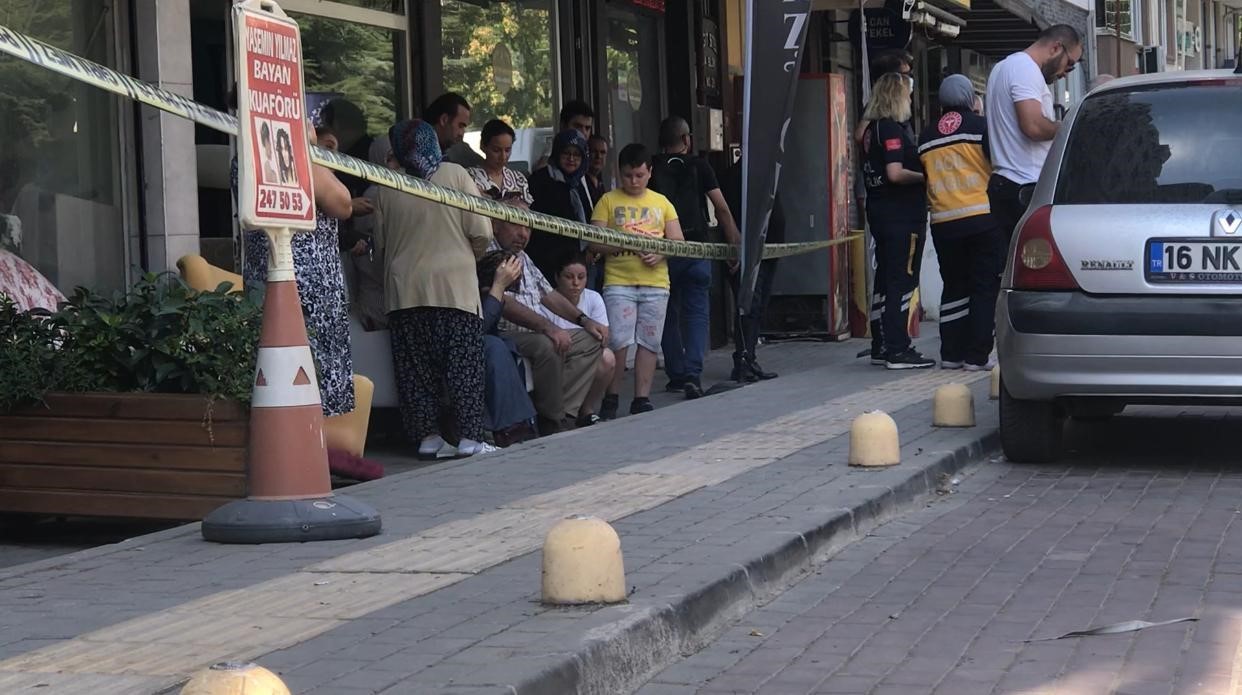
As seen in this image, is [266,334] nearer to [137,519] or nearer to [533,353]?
[137,519]

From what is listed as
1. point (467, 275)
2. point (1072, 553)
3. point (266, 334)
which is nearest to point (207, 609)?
point (266, 334)

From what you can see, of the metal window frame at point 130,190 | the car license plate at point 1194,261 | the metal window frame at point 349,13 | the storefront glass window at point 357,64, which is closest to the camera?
the car license plate at point 1194,261

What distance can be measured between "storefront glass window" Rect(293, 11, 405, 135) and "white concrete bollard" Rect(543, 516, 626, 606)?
611 cm

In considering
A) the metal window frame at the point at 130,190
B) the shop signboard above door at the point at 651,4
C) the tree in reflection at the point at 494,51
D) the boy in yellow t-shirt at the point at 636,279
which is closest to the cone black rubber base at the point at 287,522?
the metal window frame at the point at 130,190

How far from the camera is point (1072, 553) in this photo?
646cm

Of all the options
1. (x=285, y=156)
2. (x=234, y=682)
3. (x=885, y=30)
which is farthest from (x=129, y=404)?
(x=885, y=30)

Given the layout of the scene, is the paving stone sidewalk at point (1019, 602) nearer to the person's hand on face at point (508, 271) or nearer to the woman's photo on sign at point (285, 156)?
the woman's photo on sign at point (285, 156)

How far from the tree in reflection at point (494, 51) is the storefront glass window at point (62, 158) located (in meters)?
3.38

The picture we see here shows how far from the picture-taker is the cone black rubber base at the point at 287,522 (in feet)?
20.3

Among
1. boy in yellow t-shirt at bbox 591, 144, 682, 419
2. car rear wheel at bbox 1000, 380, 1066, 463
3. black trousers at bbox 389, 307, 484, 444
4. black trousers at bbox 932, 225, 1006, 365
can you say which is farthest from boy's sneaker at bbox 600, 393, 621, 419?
car rear wheel at bbox 1000, 380, 1066, 463

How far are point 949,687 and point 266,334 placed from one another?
269cm

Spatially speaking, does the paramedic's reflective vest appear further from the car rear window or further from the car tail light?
the car tail light

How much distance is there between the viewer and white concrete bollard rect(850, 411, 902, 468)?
790cm

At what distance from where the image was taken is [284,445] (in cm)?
616
